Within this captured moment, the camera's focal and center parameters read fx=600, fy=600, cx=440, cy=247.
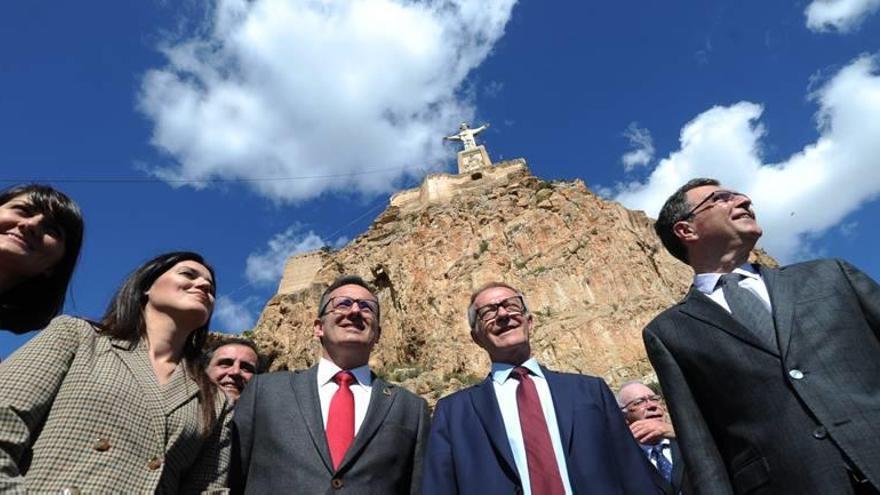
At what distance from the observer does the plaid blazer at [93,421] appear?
2352 mm

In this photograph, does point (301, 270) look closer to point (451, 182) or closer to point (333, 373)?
→ point (451, 182)

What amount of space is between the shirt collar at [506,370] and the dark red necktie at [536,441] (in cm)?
5

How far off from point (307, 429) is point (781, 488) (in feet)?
8.27

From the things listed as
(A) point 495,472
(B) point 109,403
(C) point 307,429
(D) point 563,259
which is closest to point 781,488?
(A) point 495,472

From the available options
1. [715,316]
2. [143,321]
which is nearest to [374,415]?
[143,321]

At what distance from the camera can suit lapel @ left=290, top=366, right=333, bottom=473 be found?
11.5 ft

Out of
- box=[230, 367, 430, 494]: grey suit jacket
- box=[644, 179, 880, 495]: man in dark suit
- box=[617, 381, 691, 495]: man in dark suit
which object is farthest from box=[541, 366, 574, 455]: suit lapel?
box=[230, 367, 430, 494]: grey suit jacket

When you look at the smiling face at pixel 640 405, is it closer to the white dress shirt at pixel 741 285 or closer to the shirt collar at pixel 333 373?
the white dress shirt at pixel 741 285

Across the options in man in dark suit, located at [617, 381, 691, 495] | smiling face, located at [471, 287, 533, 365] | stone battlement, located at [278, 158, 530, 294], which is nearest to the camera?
smiling face, located at [471, 287, 533, 365]

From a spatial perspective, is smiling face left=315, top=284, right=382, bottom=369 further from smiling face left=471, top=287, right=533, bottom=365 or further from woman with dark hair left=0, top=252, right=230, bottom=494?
woman with dark hair left=0, top=252, right=230, bottom=494

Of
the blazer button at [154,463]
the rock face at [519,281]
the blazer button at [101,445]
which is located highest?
the rock face at [519,281]

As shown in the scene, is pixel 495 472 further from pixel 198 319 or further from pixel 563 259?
pixel 563 259

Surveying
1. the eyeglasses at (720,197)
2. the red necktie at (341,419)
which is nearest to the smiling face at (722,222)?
the eyeglasses at (720,197)

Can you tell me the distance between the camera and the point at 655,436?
476 centimetres
